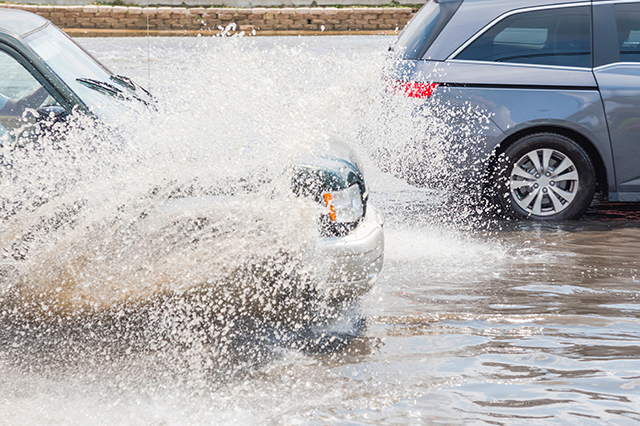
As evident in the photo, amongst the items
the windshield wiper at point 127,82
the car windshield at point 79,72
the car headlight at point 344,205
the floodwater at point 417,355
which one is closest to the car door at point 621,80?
the floodwater at point 417,355

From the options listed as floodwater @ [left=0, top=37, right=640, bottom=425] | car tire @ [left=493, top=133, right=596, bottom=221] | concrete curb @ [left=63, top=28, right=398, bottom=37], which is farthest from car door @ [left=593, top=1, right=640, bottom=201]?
concrete curb @ [left=63, top=28, right=398, bottom=37]

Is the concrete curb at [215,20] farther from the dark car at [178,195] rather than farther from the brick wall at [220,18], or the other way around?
the dark car at [178,195]

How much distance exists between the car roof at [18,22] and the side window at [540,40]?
3002 millimetres

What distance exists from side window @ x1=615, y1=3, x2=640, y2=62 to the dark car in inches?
110

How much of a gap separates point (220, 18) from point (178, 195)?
21648 millimetres

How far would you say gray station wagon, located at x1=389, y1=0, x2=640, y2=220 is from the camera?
16.9 ft

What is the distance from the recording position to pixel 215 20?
23562 mm

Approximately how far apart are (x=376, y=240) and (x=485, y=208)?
244cm

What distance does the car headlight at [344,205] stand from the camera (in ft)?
10.9

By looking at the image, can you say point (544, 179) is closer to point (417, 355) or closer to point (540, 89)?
point (540, 89)

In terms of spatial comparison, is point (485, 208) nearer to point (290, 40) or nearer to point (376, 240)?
point (376, 240)

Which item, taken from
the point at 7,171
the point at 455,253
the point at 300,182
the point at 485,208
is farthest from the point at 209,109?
the point at 485,208

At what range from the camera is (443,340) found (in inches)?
141

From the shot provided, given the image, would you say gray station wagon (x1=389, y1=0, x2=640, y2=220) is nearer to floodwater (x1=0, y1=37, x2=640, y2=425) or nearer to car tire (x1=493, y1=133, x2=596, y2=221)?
car tire (x1=493, y1=133, x2=596, y2=221)
